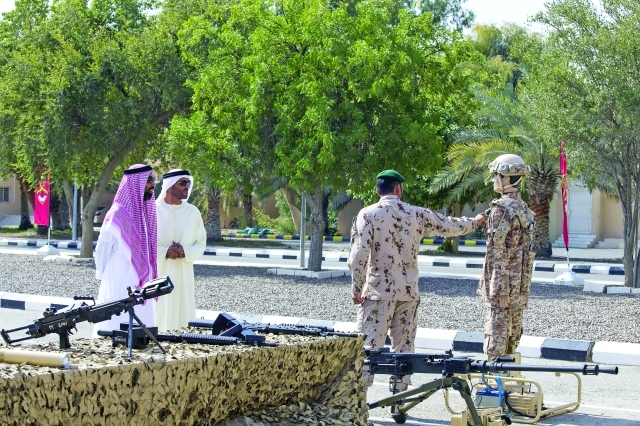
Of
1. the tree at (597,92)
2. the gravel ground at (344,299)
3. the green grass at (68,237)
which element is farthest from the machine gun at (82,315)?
the green grass at (68,237)

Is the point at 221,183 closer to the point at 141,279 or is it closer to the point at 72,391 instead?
the point at 141,279

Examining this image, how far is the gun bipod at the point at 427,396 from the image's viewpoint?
550 centimetres

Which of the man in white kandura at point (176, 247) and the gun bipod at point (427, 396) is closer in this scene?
the gun bipod at point (427, 396)

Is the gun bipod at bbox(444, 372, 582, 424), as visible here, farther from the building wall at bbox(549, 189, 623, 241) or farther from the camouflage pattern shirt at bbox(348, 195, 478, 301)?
the building wall at bbox(549, 189, 623, 241)

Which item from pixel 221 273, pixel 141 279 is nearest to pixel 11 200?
pixel 221 273

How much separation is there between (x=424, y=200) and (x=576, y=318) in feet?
49.5

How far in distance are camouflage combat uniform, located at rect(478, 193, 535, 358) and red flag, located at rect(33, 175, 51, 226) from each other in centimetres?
1997

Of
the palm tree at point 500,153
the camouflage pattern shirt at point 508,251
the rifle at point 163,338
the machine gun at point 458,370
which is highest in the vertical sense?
the palm tree at point 500,153

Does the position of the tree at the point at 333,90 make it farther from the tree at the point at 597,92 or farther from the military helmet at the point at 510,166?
the military helmet at the point at 510,166

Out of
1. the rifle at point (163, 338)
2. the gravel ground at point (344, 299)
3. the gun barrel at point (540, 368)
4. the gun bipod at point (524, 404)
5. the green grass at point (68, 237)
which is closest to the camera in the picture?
the rifle at point (163, 338)

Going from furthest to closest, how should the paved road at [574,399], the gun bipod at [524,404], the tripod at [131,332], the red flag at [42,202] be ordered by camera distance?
the red flag at [42,202]
the paved road at [574,399]
the gun bipod at [524,404]
the tripod at [131,332]

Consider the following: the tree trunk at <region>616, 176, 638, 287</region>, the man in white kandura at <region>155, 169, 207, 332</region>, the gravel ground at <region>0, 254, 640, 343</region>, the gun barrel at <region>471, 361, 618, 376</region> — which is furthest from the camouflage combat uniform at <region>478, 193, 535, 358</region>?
the tree trunk at <region>616, 176, 638, 287</region>

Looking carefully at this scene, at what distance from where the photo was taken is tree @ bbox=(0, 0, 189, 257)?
66.5 ft

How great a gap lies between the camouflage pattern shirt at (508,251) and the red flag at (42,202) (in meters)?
20.0
